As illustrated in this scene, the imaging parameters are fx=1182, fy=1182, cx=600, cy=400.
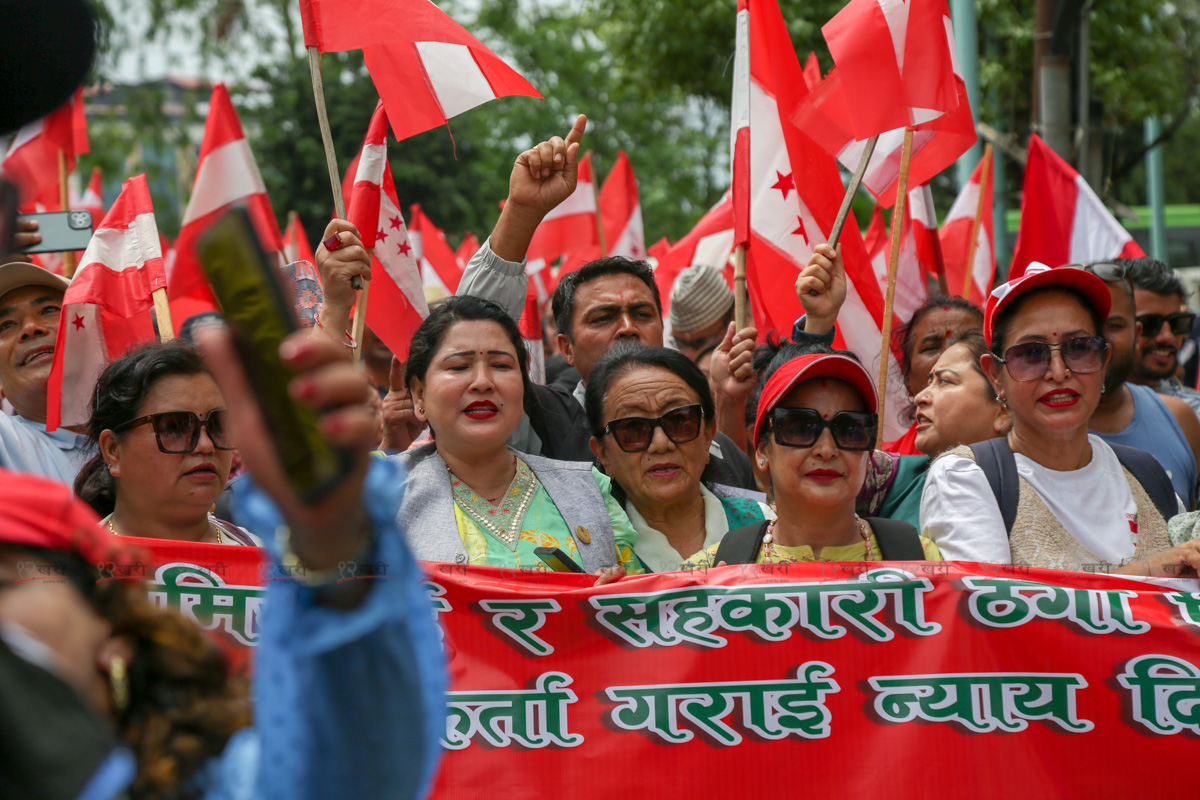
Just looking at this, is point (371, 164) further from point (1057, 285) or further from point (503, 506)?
point (1057, 285)

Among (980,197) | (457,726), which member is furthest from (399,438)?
(980,197)

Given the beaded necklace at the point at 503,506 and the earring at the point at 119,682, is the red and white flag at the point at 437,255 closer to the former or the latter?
the beaded necklace at the point at 503,506

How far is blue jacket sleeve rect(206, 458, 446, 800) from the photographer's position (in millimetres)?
1164

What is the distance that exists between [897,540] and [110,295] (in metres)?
2.79

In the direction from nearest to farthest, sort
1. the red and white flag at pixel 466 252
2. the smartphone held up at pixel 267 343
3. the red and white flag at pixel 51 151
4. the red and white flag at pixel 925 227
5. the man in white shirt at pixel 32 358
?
1. the smartphone held up at pixel 267 343
2. the man in white shirt at pixel 32 358
3. the red and white flag at pixel 51 151
4. the red and white flag at pixel 925 227
5. the red and white flag at pixel 466 252

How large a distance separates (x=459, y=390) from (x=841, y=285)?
1361 mm

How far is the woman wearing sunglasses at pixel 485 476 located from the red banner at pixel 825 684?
0.92 ft

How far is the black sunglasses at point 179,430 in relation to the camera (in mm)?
2863

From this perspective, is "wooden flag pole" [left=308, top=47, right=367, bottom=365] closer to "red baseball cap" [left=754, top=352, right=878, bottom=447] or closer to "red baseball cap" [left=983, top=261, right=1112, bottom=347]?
"red baseball cap" [left=754, top=352, right=878, bottom=447]

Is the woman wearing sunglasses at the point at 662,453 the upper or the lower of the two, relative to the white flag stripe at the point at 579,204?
lower

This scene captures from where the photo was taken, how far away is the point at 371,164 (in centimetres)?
423

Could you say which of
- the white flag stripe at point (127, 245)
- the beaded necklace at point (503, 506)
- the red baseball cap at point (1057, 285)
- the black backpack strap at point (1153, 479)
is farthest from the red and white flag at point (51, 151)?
the black backpack strap at point (1153, 479)

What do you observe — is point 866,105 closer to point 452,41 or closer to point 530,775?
point 452,41

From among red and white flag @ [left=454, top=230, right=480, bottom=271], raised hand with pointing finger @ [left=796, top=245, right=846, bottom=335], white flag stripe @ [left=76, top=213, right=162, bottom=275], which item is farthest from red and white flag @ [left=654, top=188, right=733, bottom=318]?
white flag stripe @ [left=76, top=213, right=162, bottom=275]
